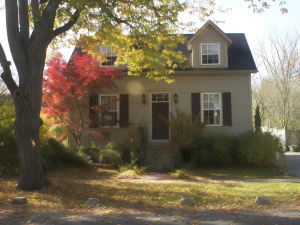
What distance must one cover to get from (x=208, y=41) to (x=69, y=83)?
25.2 feet

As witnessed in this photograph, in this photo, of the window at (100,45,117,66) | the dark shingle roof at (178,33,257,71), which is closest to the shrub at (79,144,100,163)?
the window at (100,45,117,66)

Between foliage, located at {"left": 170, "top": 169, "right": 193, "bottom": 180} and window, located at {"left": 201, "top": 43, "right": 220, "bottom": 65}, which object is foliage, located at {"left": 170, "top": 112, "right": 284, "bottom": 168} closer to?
foliage, located at {"left": 170, "top": 169, "right": 193, "bottom": 180}

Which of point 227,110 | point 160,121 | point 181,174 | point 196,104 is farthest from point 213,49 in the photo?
point 181,174

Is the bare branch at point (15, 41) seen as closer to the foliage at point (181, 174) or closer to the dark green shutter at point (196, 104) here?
the foliage at point (181, 174)

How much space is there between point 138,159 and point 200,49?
6.79 metres

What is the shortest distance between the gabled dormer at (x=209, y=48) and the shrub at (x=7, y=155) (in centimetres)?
1010

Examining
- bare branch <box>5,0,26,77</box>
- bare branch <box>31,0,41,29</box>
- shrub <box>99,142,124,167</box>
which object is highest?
bare branch <box>31,0,41,29</box>

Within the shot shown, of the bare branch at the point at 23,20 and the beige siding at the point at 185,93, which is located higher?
the bare branch at the point at 23,20

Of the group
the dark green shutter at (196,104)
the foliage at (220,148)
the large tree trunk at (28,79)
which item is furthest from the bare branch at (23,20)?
the dark green shutter at (196,104)

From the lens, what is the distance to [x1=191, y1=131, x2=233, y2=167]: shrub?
18188 millimetres

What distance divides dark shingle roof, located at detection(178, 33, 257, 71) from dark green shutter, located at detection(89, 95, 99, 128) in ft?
18.0

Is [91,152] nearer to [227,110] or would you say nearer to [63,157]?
[63,157]

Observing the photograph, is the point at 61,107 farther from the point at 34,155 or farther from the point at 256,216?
the point at 256,216

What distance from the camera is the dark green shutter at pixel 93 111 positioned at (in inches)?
768
